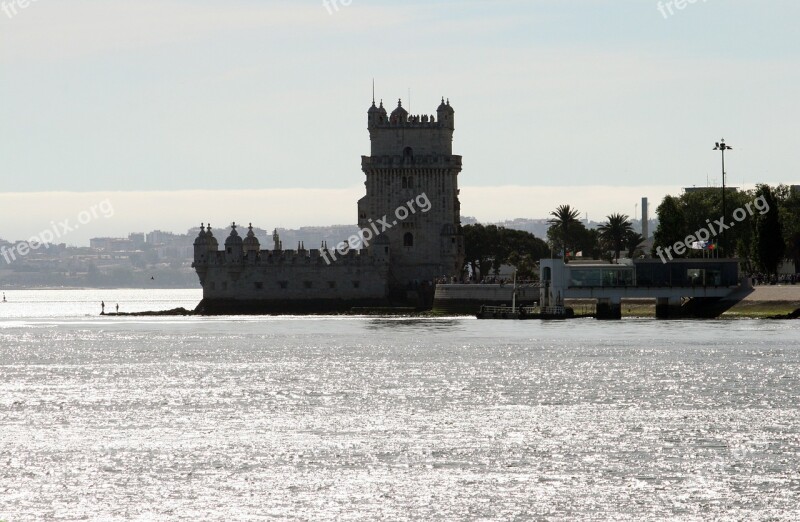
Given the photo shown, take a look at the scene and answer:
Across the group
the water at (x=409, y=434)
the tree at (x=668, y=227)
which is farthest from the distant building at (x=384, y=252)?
the water at (x=409, y=434)

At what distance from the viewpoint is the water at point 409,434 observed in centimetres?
3894

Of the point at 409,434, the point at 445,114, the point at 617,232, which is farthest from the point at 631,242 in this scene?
the point at 409,434

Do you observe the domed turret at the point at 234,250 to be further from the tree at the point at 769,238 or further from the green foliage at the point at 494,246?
the tree at the point at 769,238

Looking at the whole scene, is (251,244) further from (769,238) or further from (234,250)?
(769,238)

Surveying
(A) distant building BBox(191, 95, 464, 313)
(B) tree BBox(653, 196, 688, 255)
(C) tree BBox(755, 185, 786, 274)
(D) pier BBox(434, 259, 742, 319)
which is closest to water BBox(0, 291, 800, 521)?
(D) pier BBox(434, 259, 742, 319)

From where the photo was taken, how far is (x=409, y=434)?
5053 cm

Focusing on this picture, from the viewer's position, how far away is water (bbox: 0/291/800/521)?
38938 mm

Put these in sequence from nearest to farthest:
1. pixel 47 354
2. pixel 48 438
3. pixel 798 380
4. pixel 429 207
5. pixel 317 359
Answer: pixel 48 438, pixel 798 380, pixel 317 359, pixel 47 354, pixel 429 207

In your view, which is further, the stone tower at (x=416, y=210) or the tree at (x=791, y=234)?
the tree at (x=791, y=234)

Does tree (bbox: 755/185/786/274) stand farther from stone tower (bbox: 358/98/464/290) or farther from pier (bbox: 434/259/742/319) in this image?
stone tower (bbox: 358/98/464/290)

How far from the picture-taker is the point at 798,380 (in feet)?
221

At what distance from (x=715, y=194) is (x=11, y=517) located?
149156 millimetres

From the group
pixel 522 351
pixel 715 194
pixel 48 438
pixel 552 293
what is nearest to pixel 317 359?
pixel 522 351

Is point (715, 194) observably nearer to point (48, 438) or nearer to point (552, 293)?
point (552, 293)
